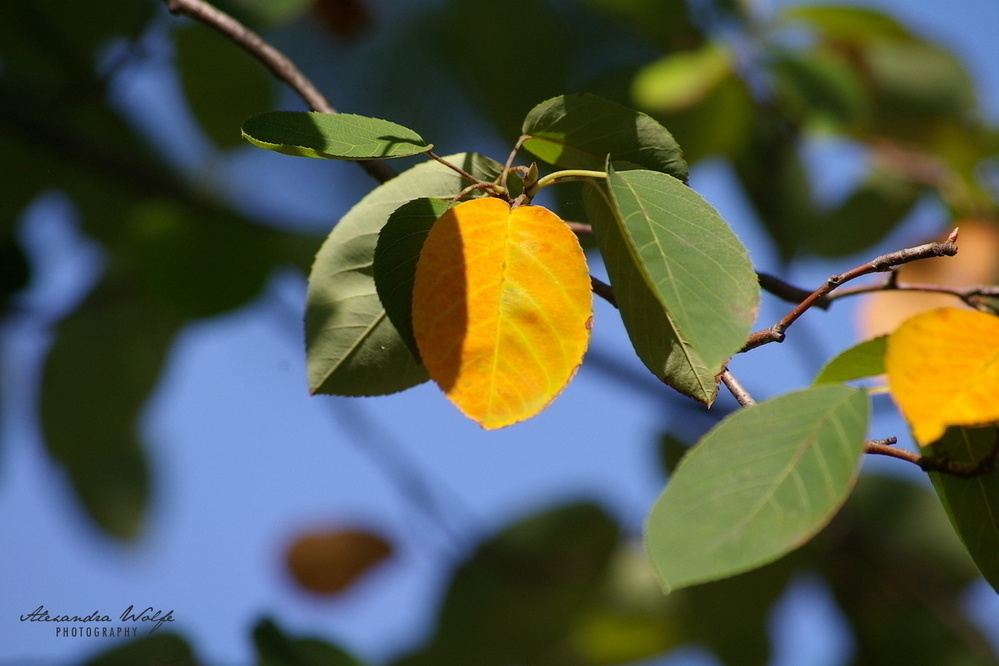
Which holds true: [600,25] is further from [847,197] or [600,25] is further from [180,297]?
[180,297]

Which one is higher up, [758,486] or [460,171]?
[460,171]

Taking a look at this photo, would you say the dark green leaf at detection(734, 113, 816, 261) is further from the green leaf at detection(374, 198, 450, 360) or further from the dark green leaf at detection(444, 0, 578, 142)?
the green leaf at detection(374, 198, 450, 360)

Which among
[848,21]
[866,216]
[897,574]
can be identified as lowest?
[897,574]

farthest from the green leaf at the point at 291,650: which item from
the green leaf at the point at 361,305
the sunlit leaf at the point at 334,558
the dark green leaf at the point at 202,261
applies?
the sunlit leaf at the point at 334,558

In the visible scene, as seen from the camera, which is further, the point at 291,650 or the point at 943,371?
the point at 291,650

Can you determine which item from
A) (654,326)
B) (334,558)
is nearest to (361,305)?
(654,326)

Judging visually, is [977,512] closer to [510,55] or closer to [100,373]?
[510,55]

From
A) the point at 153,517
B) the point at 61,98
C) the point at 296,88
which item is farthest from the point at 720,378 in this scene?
the point at 153,517

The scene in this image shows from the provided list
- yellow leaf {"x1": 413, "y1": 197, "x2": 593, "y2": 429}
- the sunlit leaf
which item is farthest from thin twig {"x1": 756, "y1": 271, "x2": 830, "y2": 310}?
the sunlit leaf
